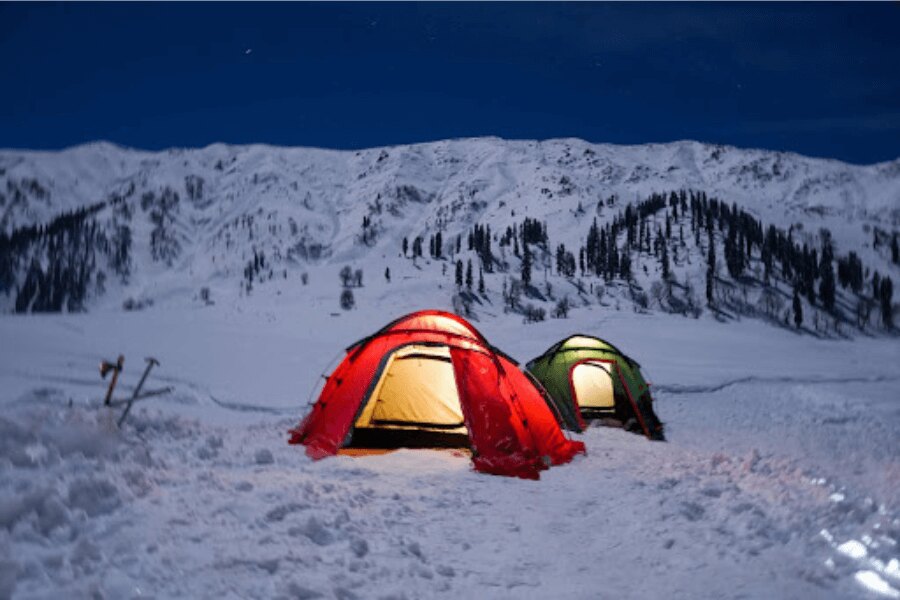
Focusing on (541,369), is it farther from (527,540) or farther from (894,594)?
(894,594)

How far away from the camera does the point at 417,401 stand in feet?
33.6

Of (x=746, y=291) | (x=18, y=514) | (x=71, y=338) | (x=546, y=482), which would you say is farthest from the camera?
(x=746, y=291)

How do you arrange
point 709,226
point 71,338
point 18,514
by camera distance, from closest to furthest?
point 18,514, point 71,338, point 709,226

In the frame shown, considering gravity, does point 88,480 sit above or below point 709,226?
below

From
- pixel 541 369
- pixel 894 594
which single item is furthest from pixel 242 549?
pixel 541 369

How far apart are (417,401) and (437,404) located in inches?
16.0

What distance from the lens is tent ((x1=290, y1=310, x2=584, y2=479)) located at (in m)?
8.45

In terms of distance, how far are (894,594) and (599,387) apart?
937cm

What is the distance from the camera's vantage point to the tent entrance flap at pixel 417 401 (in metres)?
9.77

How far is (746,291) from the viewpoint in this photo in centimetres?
10169

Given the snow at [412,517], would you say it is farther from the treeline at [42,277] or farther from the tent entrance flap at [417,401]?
the treeline at [42,277]

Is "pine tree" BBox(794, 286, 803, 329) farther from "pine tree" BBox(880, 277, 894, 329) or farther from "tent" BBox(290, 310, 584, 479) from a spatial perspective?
"tent" BBox(290, 310, 584, 479)

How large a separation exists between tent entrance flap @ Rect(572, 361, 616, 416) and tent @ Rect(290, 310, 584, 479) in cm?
383

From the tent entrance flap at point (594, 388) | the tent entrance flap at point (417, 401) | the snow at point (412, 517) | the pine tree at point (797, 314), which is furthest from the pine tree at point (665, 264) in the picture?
the tent entrance flap at point (417, 401)
